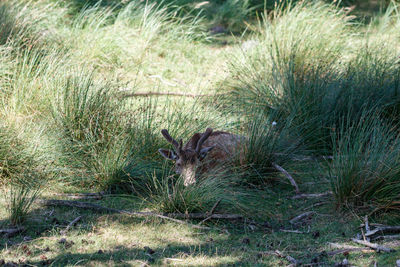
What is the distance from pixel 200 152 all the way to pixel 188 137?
0.61m

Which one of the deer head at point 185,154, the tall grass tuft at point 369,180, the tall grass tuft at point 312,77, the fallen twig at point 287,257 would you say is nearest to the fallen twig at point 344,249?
the fallen twig at point 287,257

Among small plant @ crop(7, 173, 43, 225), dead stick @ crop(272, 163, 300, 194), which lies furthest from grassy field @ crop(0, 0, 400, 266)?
dead stick @ crop(272, 163, 300, 194)

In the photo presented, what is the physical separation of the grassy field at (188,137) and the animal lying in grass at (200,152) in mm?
172

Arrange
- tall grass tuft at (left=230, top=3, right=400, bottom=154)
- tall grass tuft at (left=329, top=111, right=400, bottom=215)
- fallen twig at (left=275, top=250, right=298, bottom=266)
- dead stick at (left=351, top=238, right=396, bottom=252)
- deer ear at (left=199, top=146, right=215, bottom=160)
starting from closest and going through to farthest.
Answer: fallen twig at (left=275, top=250, right=298, bottom=266), dead stick at (left=351, top=238, right=396, bottom=252), tall grass tuft at (left=329, top=111, right=400, bottom=215), deer ear at (left=199, top=146, right=215, bottom=160), tall grass tuft at (left=230, top=3, right=400, bottom=154)

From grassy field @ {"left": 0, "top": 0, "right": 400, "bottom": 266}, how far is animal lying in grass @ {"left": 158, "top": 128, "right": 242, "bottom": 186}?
6.8 inches

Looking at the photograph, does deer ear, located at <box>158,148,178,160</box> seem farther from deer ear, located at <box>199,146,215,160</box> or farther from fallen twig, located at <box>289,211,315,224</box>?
fallen twig, located at <box>289,211,315,224</box>

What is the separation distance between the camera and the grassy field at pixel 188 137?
455 centimetres

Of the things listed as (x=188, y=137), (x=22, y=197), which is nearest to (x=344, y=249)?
(x=188, y=137)

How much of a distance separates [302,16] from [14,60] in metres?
5.24

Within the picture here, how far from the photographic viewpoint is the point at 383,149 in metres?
5.16

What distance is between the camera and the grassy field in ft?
14.9

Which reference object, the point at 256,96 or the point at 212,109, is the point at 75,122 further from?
the point at 256,96

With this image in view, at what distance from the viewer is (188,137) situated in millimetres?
6465

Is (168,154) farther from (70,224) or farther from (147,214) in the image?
(70,224)
